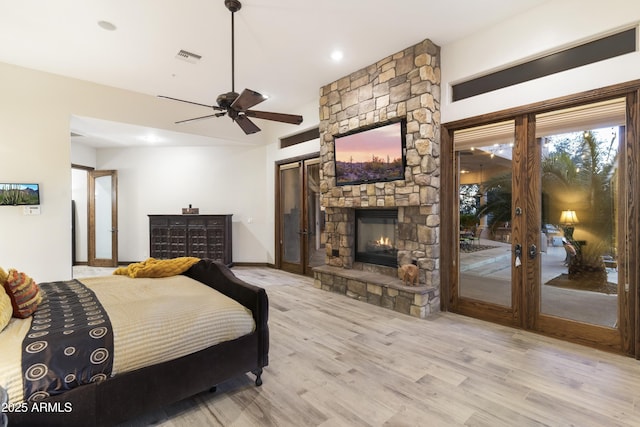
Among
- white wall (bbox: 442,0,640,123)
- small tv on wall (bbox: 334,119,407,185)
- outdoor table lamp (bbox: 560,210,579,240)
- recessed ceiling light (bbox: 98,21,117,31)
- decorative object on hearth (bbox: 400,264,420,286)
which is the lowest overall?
decorative object on hearth (bbox: 400,264,420,286)

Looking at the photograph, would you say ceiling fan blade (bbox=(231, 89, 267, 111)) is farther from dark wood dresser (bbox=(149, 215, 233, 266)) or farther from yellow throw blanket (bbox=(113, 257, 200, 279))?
dark wood dresser (bbox=(149, 215, 233, 266))

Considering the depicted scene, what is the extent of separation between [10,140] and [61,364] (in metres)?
4.61

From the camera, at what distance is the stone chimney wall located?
3.98m

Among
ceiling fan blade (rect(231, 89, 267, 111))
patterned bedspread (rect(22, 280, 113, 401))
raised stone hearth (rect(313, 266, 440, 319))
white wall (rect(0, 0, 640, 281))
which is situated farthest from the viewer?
raised stone hearth (rect(313, 266, 440, 319))

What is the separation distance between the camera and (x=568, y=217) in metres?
3.29

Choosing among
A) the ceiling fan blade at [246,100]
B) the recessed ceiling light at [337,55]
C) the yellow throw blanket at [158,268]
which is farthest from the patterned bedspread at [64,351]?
the recessed ceiling light at [337,55]

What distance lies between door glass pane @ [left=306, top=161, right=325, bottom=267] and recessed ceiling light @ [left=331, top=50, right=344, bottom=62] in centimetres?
208

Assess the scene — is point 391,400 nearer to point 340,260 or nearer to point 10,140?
point 340,260

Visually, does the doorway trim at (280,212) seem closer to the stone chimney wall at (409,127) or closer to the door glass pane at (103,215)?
the stone chimney wall at (409,127)

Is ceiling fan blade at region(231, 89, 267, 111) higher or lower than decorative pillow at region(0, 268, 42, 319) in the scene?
higher

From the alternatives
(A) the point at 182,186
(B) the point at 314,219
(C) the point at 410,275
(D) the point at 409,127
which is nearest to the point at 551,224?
(C) the point at 410,275

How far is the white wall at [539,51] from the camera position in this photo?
2855 mm

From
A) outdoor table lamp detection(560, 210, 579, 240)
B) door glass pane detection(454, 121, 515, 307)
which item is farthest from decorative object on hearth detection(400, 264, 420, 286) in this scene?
outdoor table lamp detection(560, 210, 579, 240)

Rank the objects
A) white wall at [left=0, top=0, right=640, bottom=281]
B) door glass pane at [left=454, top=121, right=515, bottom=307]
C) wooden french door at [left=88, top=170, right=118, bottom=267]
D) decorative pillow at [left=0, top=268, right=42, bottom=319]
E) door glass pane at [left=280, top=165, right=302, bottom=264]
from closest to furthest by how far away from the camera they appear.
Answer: decorative pillow at [left=0, top=268, right=42, bottom=319], white wall at [left=0, top=0, right=640, bottom=281], door glass pane at [left=454, top=121, right=515, bottom=307], door glass pane at [left=280, top=165, right=302, bottom=264], wooden french door at [left=88, top=170, right=118, bottom=267]
